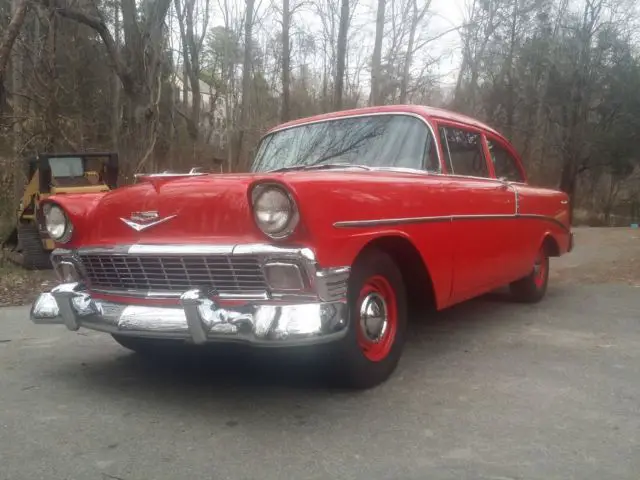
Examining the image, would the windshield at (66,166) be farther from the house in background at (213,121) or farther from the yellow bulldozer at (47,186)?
the house in background at (213,121)

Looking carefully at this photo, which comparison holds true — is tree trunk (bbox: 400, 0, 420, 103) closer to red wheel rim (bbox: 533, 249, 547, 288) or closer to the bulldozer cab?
the bulldozer cab

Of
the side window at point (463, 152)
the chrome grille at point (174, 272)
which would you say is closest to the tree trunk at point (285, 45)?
the side window at point (463, 152)

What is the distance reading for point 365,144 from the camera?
4203mm

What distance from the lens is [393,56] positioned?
2198 cm

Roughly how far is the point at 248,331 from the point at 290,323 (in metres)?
0.21

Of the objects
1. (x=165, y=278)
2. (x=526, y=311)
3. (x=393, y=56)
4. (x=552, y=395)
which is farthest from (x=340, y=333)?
(x=393, y=56)

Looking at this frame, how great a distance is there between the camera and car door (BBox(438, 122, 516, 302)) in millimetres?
4164

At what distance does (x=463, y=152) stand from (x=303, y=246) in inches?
88.8

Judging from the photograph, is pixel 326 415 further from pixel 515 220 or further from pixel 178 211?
pixel 515 220

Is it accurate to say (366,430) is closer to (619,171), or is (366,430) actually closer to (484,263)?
(484,263)

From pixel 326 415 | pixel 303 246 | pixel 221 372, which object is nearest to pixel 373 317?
pixel 326 415

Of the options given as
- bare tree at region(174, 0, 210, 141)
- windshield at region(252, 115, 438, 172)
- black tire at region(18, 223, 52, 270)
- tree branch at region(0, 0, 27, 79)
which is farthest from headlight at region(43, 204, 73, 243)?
bare tree at region(174, 0, 210, 141)

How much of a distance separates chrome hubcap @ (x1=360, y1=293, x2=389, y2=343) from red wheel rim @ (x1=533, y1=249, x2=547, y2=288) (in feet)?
9.40

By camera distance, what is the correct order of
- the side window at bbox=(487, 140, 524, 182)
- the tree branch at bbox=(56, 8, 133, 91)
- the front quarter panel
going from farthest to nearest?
the tree branch at bbox=(56, 8, 133, 91)
the side window at bbox=(487, 140, 524, 182)
the front quarter panel
